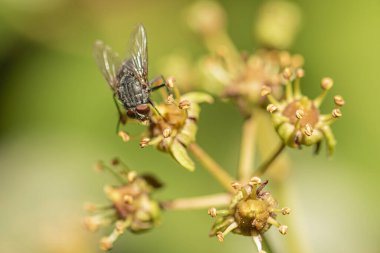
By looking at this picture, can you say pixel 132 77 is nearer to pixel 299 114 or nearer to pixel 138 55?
pixel 138 55

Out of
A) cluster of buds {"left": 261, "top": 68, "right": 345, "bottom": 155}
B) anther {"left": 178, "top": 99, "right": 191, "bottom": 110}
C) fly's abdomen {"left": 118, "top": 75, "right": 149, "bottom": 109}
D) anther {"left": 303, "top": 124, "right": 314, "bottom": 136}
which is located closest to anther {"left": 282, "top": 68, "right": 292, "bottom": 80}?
cluster of buds {"left": 261, "top": 68, "right": 345, "bottom": 155}

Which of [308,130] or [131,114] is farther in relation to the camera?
[131,114]

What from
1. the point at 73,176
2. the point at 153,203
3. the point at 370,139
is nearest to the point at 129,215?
the point at 153,203

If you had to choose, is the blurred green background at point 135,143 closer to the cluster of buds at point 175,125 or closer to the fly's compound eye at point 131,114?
the cluster of buds at point 175,125

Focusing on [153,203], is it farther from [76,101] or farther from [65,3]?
[65,3]

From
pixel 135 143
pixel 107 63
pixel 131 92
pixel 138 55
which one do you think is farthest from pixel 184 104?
pixel 135 143

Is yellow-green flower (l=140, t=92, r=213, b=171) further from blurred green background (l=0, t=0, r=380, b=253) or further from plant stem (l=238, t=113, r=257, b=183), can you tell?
blurred green background (l=0, t=0, r=380, b=253)
